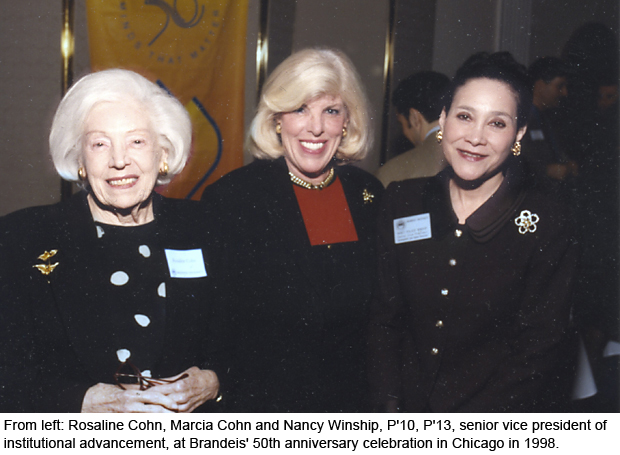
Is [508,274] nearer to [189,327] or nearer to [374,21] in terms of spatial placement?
[189,327]

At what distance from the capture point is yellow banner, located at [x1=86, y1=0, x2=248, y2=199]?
114 inches

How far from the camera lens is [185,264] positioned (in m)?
1.64

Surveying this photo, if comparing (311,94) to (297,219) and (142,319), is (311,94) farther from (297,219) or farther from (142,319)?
(142,319)

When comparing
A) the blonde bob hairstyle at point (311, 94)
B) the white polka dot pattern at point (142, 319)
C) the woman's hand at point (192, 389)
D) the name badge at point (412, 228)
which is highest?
the blonde bob hairstyle at point (311, 94)

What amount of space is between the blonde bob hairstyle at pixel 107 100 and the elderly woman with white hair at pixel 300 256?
0.99 feet

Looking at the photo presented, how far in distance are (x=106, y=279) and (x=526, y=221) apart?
1.29 m

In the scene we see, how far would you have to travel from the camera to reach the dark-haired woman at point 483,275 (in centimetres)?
155

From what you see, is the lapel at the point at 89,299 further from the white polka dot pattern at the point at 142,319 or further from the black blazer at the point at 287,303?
the black blazer at the point at 287,303

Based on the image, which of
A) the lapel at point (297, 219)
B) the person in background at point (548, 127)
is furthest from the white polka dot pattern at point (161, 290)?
the person in background at point (548, 127)

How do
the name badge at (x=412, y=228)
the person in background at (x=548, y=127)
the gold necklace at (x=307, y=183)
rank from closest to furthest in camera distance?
the name badge at (x=412, y=228), the gold necklace at (x=307, y=183), the person in background at (x=548, y=127)

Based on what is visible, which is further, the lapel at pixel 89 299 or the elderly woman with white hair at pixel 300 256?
the elderly woman with white hair at pixel 300 256

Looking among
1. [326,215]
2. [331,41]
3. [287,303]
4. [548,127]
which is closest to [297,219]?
[326,215]
